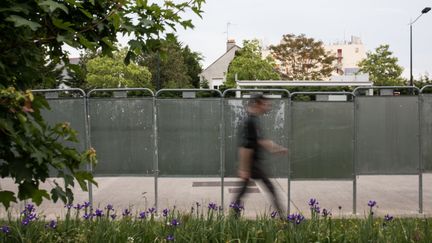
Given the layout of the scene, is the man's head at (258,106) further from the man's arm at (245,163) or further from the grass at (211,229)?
the grass at (211,229)

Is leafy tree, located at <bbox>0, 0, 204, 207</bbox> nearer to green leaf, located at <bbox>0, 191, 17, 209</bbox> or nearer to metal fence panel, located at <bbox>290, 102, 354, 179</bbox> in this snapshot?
green leaf, located at <bbox>0, 191, 17, 209</bbox>

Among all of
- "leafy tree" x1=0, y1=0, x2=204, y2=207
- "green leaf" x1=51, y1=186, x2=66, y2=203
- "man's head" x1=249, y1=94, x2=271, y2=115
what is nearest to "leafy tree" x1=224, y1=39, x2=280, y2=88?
"man's head" x1=249, y1=94, x2=271, y2=115

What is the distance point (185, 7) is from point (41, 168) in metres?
1.38

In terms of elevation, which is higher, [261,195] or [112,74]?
[112,74]

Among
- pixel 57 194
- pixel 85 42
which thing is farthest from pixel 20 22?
pixel 57 194

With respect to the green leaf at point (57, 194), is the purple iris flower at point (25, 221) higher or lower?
lower

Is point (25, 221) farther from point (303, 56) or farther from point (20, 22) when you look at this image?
point (303, 56)

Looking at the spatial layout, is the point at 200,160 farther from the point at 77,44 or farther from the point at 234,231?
the point at 77,44

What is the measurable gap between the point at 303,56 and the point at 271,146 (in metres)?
63.1

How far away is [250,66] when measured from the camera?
5269 centimetres

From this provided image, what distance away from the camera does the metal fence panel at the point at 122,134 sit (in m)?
8.05

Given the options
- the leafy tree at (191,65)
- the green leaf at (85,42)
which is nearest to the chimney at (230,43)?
the leafy tree at (191,65)

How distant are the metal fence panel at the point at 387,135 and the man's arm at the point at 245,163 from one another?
2376 millimetres

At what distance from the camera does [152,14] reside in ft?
10.2
